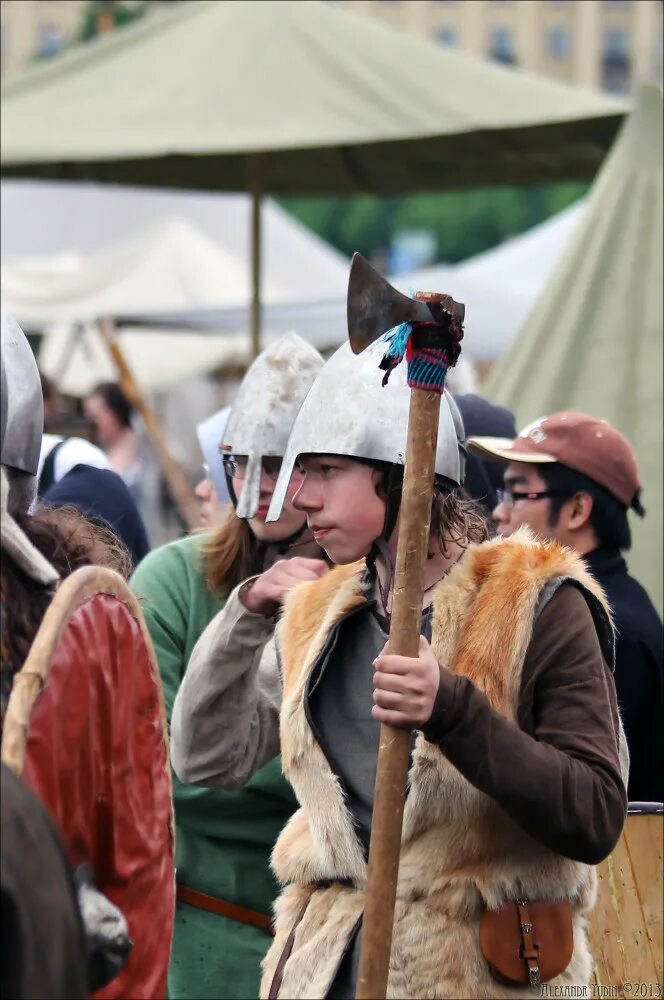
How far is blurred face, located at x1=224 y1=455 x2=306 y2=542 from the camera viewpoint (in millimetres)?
3756

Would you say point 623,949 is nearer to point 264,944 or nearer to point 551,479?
point 264,944

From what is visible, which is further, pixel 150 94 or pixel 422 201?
pixel 422 201

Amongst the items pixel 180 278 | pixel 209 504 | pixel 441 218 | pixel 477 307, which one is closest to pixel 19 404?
pixel 209 504

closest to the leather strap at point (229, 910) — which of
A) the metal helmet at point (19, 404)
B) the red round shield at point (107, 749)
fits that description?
the red round shield at point (107, 749)

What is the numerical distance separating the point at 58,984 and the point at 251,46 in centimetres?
515

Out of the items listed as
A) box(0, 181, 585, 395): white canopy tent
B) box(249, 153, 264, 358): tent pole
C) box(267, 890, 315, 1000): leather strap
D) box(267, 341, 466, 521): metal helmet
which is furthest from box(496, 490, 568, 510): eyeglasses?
box(0, 181, 585, 395): white canopy tent

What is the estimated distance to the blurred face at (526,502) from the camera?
4.32m

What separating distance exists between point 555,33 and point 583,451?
8488 centimetres

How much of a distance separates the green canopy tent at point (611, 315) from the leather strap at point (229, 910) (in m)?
2.76

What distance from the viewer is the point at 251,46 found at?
6.55m

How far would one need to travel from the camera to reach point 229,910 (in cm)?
397

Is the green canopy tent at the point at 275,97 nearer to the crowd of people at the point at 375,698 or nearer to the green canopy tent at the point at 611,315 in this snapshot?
the green canopy tent at the point at 611,315

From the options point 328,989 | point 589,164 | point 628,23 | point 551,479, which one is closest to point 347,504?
point 328,989

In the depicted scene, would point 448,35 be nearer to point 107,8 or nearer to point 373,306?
point 107,8
